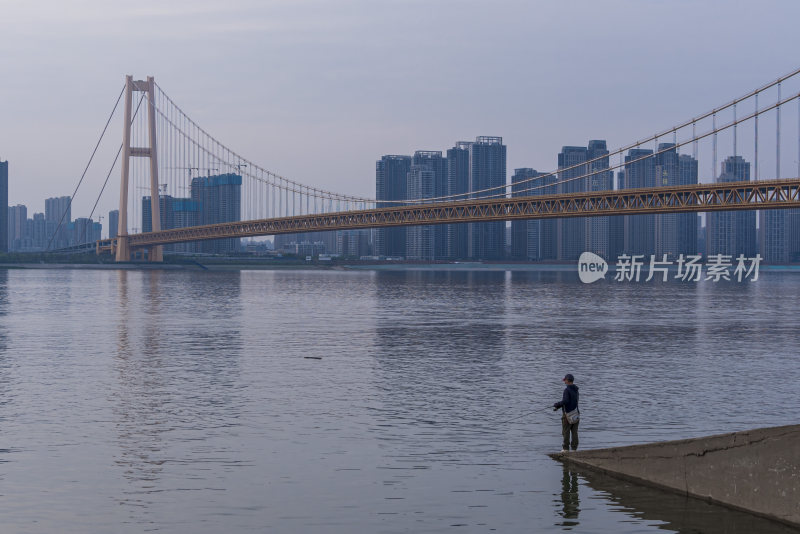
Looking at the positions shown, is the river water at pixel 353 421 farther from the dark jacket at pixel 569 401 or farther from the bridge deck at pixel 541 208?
the bridge deck at pixel 541 208

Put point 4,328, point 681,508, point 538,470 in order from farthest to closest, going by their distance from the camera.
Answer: point 4,328 < point 538,470 < point 681,508

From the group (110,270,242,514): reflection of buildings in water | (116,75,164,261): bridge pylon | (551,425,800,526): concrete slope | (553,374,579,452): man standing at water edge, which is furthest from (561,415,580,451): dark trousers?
(116,75,164,261): bridge pylon

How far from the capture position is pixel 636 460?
47.0 ft

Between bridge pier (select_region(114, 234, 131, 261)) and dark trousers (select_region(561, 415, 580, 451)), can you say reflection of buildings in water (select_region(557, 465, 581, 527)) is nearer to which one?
dark trousers (select_region(561, 415, 580, 451))

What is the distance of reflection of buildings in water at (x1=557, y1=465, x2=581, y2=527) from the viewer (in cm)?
A: 1282

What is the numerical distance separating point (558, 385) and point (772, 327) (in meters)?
29.3

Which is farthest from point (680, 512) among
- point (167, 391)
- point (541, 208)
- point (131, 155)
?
point (131, 155)

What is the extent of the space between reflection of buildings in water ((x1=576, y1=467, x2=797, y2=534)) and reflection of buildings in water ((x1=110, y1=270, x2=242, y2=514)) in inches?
250

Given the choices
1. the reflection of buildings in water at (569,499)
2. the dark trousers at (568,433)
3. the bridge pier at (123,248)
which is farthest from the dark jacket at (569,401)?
the bridge pier at (123,248)

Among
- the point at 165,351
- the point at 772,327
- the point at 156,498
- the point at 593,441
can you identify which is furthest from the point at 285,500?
the point at 772,327

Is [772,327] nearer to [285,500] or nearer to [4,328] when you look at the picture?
[4,328]

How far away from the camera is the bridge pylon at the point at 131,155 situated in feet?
475

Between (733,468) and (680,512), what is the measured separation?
0.94 meters

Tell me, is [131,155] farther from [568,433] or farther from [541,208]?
[568,433]
